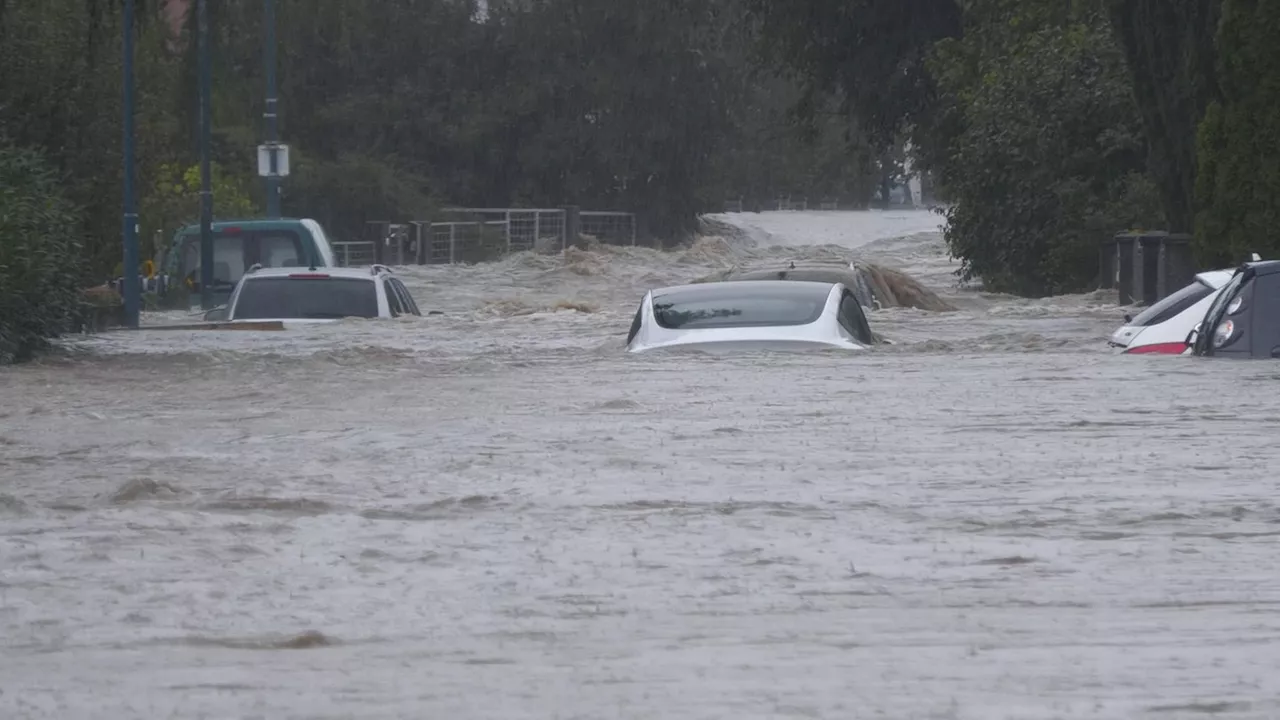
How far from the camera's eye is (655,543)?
7.87m

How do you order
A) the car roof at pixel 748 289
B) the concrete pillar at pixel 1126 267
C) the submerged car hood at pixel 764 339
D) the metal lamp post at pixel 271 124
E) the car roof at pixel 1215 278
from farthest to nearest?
the metal lamp post at pixel 271 124 < the concrete pillar at pixel 1126 267 < the car roof at pixel 1215 278 < the car roof at pixel 748 289 < the submerged car hood at pixel 764 339

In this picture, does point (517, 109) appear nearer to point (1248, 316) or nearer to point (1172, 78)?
point (1172, 78)

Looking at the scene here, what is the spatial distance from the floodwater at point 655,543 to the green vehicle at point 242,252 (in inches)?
396

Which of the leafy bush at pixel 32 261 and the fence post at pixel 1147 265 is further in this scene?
the fence post at pixel 1147 265

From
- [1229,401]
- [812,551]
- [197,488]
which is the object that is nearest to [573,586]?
[812,551]

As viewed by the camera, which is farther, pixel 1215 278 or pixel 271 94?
pixel 271 94

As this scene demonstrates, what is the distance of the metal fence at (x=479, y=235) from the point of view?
55031 millimetres

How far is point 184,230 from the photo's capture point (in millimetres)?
29656

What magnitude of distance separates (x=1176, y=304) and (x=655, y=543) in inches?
416

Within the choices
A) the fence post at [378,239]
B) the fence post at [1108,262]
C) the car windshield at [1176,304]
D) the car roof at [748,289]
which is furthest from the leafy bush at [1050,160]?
the fence post at [378,239]

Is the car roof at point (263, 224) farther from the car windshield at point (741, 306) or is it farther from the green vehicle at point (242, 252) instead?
the car windshield at point (741, 306)

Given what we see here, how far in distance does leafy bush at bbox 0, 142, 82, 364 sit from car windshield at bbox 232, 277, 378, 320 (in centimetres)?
148

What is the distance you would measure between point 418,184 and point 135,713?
5795 centimetres

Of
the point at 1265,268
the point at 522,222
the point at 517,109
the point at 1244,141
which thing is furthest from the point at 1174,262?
the point at 517,109
